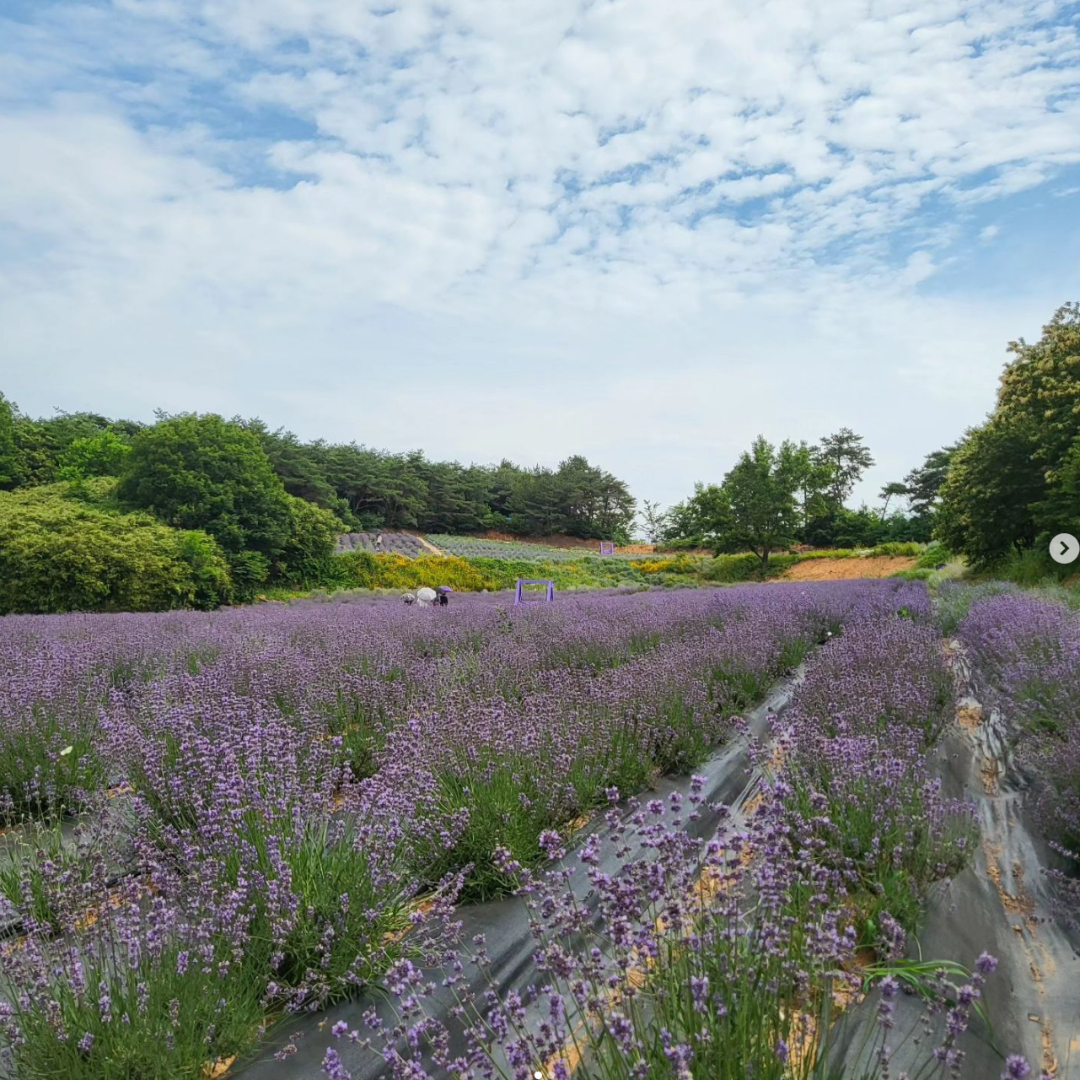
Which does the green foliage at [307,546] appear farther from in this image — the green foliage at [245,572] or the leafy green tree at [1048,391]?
the leafy green tree at [1048,391]

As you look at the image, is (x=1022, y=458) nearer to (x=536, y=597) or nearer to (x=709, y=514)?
(x=536, y=597)

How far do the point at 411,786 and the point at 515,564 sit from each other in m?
28.5

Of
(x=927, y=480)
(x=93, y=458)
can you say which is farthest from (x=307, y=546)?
(x=927, y=480)

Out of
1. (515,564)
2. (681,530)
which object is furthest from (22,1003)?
(681,530)

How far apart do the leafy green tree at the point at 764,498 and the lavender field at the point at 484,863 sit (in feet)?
95.4

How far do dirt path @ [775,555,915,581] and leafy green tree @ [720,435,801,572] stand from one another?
1.40 m

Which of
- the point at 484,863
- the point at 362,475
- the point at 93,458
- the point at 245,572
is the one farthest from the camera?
the point at 362,475

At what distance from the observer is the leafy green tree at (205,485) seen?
20.3m

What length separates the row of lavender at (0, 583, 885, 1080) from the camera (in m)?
1.76

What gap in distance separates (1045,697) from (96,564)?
51.1ft

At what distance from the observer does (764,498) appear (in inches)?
1323

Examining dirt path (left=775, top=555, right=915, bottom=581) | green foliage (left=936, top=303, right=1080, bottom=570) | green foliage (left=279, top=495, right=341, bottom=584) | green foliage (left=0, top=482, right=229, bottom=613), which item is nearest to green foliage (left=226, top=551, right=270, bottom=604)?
green foliage (left=0, top=482, right=229, bottom=613)

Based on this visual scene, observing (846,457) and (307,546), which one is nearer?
(307,546)

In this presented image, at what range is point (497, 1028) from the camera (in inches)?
52.3
